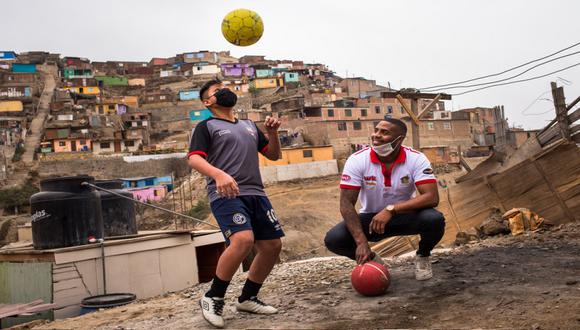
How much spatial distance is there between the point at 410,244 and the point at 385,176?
5226 mm

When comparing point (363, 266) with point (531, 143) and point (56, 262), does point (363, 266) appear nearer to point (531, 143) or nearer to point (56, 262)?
point (531, 143)

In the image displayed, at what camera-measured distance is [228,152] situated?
4082mm

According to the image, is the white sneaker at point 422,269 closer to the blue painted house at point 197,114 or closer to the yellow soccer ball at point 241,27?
the yellow soccer ball at point 241,27

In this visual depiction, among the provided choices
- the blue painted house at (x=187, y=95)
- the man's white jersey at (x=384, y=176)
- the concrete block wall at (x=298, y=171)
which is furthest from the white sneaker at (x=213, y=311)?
the blue painted house at (x=187, y=95)

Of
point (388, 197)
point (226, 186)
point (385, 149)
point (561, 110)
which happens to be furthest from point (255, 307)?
point (561, 110)

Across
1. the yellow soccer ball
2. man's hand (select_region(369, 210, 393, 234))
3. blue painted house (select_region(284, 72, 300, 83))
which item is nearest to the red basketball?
man's hand (select_region(369, 210, 393, 234))

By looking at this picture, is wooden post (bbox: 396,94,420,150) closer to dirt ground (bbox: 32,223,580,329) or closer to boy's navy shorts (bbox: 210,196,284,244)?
dirt ground (bbox: 32,223,580,329)

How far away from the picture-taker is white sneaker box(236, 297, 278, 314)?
4.13 m

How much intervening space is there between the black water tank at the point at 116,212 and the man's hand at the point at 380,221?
823 cm

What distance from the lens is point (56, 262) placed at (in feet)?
29.8

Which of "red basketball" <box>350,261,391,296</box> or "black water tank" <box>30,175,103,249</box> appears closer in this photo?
"red basketball" <box>350,261,391,296</box>

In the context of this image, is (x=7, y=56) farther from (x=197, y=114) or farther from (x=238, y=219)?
(x=238, y=219)

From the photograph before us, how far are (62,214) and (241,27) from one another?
4.49 m

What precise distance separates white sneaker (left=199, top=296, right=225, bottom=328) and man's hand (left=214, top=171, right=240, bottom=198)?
79 centimetres
